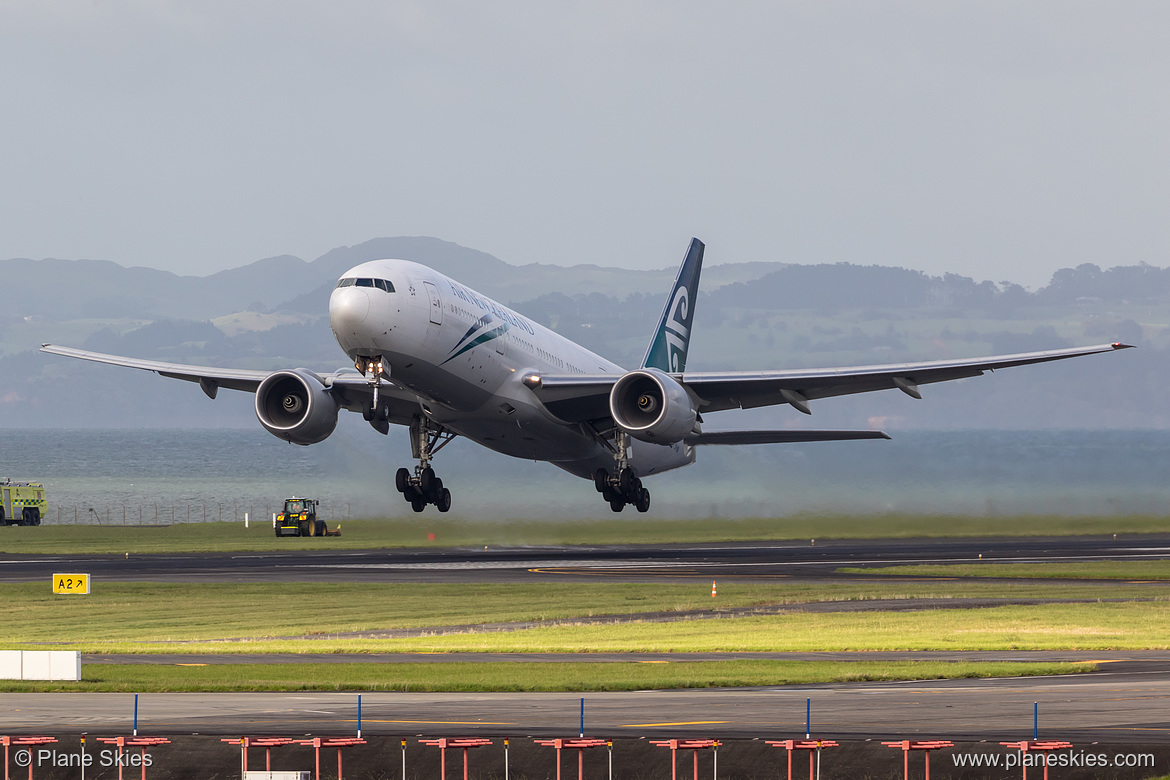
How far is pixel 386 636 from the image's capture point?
141 ft

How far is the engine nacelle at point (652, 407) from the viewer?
45.9 m

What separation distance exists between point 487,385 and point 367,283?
651 centimetres

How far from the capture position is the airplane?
40906 millimetres

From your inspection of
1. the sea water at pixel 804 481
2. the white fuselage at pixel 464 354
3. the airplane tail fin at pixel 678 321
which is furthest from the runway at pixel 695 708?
the sea water at pixel 804 481

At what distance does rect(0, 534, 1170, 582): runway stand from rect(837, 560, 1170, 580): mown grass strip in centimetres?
217

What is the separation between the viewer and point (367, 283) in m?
40.3

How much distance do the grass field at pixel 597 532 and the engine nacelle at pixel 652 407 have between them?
30889 millimetres

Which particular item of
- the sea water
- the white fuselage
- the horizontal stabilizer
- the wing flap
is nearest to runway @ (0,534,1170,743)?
the white fuselage

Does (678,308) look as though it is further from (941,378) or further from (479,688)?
(479,688)


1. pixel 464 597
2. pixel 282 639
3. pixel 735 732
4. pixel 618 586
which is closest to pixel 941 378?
pixel 618 586

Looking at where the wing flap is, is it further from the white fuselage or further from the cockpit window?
the cockpit window

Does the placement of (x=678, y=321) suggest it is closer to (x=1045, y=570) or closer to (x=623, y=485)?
(x=623, y=485)

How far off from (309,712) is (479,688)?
4.83 meters

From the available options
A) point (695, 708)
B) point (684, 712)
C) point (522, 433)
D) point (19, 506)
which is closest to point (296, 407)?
point (522, 433)
